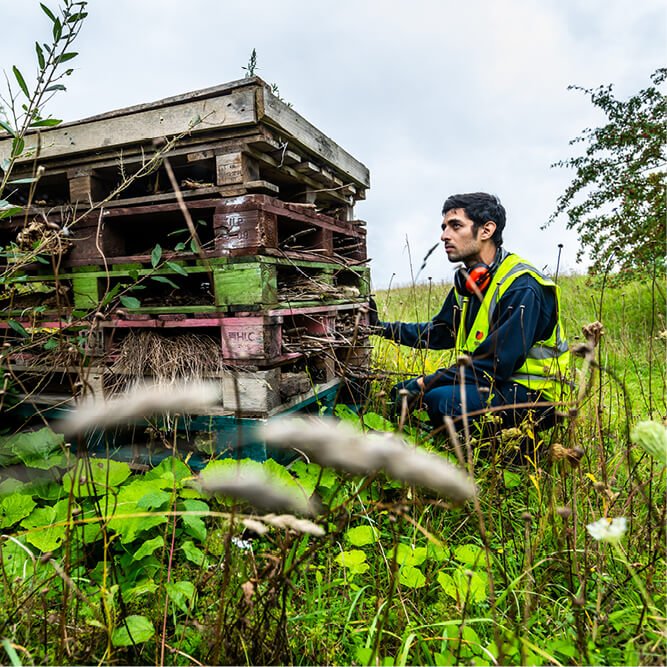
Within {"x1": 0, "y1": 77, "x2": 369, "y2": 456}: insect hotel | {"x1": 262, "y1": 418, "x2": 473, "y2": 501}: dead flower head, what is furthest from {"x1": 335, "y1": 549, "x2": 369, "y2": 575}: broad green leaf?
{"x1": 262, "y1": 418, "x2": 473, "y2": 501}: dead flower head

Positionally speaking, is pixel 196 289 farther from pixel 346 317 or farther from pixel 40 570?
pixel 40 570

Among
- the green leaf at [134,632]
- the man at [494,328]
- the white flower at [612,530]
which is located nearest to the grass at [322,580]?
the green leaf at [134,632]

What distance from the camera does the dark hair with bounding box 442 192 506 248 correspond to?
11.4ft

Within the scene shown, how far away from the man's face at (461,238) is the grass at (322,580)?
71.2 inches

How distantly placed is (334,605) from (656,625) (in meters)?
1.04

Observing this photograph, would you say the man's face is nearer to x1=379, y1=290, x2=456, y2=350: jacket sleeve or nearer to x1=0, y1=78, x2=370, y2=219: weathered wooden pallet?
x1=379, y1=290, x2=456, y2=350: jacket sleeve

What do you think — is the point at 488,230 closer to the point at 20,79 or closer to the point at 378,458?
the point at 20,79

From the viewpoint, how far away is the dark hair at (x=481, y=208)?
348 cm

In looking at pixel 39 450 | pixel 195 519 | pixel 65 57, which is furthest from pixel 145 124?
pixel 195 519

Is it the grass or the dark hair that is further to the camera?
the dark hair

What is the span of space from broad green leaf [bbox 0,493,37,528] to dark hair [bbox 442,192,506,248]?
331cm

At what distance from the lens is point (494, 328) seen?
2896 millimetres

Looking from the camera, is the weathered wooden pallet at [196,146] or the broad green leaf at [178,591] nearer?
the broad green leaf at [178,591]

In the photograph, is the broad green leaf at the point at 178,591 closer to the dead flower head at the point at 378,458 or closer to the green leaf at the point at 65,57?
the dead flower head at the point at 378,458
